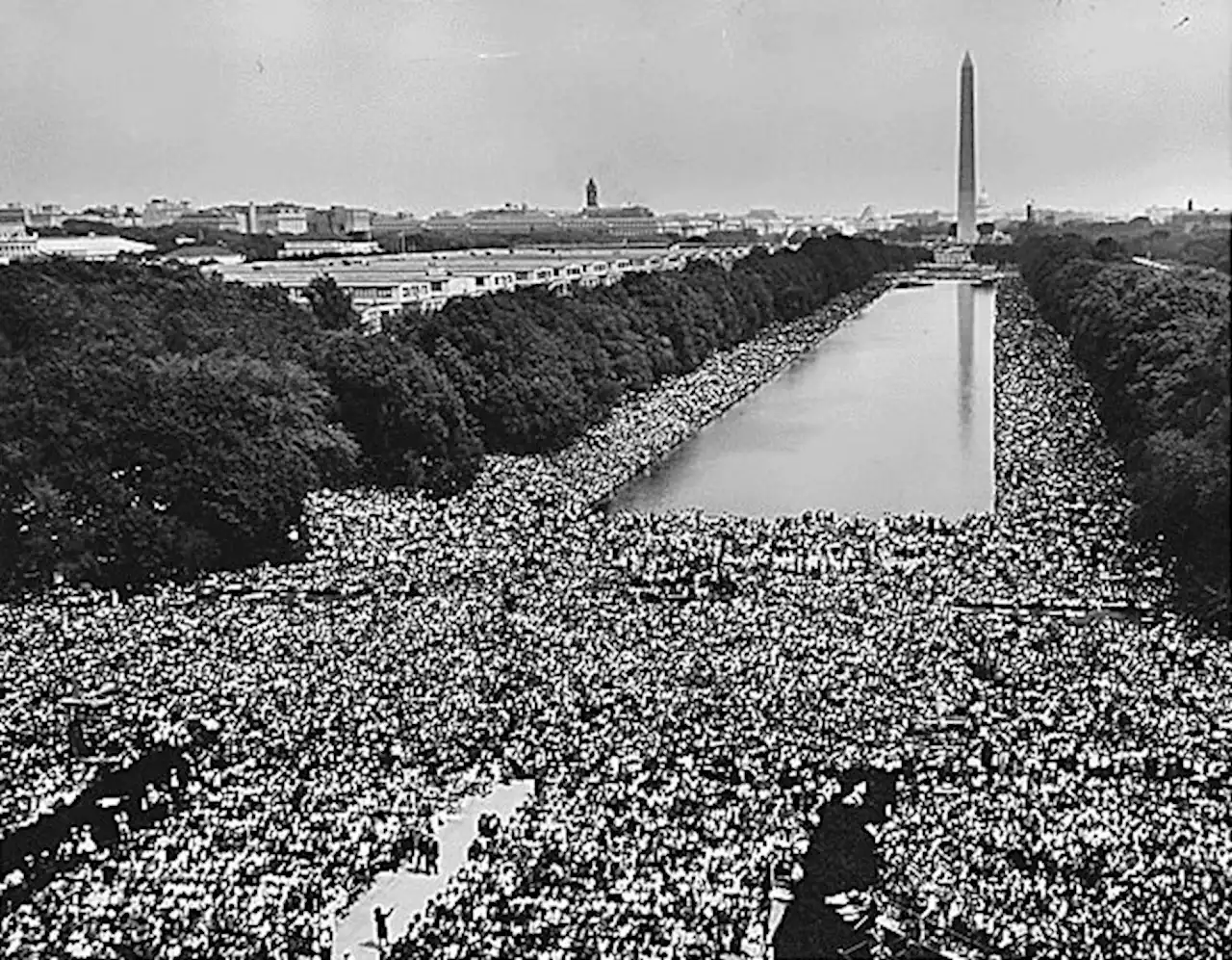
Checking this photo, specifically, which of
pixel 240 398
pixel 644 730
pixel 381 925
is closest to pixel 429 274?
pixel 240 398

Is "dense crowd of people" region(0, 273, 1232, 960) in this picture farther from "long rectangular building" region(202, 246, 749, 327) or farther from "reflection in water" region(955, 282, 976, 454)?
"long rectangular building" region(202, 246, 749, 327)

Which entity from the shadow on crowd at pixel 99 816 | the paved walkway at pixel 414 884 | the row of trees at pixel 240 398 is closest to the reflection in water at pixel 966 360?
the row of trees at pixel 240 398

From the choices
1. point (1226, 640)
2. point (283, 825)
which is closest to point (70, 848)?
point (283, 825)

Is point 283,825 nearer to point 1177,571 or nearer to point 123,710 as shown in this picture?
point 123,710

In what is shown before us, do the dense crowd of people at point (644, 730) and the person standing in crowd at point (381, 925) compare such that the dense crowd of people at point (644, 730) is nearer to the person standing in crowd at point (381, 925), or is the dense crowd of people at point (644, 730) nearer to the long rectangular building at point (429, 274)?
the person standing in crowd at point (381, 925)

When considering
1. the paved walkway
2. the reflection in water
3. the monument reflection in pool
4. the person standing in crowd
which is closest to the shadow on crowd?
the paved walkway

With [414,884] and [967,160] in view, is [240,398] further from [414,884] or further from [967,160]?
[967,160]
